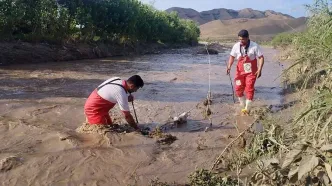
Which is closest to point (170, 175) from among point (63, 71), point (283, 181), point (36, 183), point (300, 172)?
point (36, 183)

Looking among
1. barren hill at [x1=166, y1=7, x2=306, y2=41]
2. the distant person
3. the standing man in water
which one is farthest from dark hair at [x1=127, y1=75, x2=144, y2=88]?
barren hill at [x1=166, y1=7, x2=306, y2=41]

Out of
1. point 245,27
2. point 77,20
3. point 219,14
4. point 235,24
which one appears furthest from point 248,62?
point 219,14

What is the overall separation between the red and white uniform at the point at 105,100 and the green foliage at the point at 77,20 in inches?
544

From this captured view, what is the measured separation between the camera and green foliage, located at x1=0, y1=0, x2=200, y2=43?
1870cm

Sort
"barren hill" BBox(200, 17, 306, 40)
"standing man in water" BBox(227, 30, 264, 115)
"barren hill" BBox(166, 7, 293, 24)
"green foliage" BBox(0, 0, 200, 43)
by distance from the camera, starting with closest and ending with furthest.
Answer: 1. "standing man in water" BBox(227, 30, 264, 115)
2. "green foliage" BBox(0, 0, 200, 43)
3. "barren hill" BBox(200, 17, 306, 40)
4. "barren hill" BBox(166, 7, 293, 24)

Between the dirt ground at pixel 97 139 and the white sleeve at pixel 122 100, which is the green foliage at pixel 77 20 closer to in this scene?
the dirt ground at pixel 97 139

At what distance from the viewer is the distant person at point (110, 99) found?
5852 millimetres

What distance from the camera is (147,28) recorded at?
32625mm

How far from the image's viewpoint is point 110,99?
237 inches

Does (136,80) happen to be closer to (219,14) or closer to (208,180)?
(208,180)

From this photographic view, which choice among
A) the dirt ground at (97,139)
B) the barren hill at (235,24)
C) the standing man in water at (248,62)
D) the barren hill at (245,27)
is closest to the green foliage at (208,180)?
the dirt ground at (97,139)

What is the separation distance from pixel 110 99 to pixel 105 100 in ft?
0.30

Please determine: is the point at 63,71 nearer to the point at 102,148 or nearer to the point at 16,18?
the point at 16,18

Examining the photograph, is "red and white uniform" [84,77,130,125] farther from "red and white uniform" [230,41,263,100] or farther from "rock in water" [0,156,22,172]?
"red and white uniform" [230,41,263,100]
